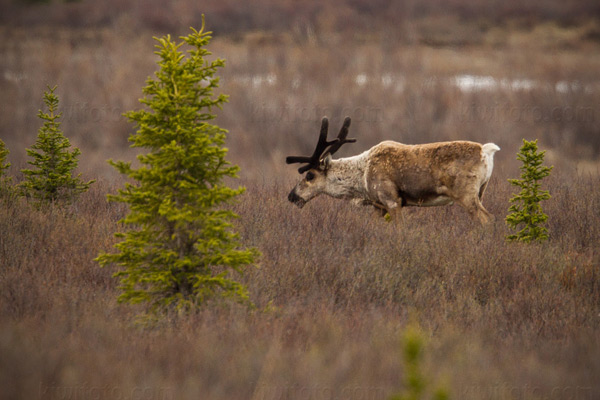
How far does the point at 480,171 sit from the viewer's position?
8055 mm

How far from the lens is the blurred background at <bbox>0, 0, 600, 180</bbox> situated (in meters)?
19.9

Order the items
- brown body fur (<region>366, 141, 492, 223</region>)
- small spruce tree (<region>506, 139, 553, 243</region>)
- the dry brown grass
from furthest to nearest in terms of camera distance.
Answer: brown body fur (<region>366, 141, 492, 223</region>) → small spruce tree (<region>506, 139, 553, 243</region>) → the dry brown grass

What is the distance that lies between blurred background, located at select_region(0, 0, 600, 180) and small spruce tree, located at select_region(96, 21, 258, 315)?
38.8 ft

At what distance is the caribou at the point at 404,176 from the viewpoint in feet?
26.6

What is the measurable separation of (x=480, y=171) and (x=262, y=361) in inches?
197

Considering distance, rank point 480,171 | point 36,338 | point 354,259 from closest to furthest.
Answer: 1. point 36,338
2. point 354,259
3. point 480,171

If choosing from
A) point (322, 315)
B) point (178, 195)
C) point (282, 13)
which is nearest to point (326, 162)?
point (322, 315)

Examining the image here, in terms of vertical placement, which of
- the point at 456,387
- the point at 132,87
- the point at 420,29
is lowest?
the point at 456,387

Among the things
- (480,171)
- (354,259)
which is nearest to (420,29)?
(480,171)

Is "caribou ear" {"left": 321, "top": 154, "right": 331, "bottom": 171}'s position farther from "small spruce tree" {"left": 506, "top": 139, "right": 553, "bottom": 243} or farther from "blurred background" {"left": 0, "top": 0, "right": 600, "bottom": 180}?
"blurred background" {"left": 0, "top": 0, "right": 600, "bottom": 180}

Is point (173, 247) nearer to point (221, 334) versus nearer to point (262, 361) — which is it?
point (221, 334)

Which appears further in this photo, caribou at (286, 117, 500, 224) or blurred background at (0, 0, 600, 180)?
blurred background at (0, 0, 600, 180)

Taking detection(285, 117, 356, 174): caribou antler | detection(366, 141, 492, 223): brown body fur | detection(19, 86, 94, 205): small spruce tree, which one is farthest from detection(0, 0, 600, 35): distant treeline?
detection(19, 86, 94, 205): small spruce tree

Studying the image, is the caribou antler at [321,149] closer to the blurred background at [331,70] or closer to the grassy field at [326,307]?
the grassy field at [326,307]
